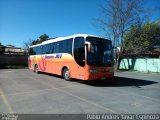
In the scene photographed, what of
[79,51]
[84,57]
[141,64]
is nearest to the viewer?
[84,57]

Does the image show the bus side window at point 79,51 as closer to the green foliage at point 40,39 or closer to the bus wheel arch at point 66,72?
the bus wheel arch at point 66,72

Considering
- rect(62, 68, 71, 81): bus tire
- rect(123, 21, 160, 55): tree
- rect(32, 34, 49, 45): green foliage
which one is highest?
rect(32, 34, 49, 45): green foliage

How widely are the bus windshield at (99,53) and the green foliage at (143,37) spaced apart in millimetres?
16631

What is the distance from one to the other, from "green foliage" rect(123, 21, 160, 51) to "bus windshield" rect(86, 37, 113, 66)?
16631 mm

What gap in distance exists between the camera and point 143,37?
32.3 meters

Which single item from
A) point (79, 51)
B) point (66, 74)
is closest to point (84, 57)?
point (79, 51)

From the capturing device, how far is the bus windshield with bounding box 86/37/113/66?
1183 centimetres

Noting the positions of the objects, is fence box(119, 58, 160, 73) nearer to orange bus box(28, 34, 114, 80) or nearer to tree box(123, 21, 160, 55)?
tree box(123, 21, 160, 55)

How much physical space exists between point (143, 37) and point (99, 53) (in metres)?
22.4

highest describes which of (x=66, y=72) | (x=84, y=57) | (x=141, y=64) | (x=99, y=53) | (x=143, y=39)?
(x=143, y=39)

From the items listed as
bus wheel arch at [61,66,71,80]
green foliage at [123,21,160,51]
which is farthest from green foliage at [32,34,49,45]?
bus wheel arch at [61,66,71,80]

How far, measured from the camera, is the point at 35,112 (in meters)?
6.40

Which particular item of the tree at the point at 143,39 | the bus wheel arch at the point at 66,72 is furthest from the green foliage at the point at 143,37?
the bus wheel arch at the point at 66,72

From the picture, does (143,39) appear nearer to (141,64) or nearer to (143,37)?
(143,37)
